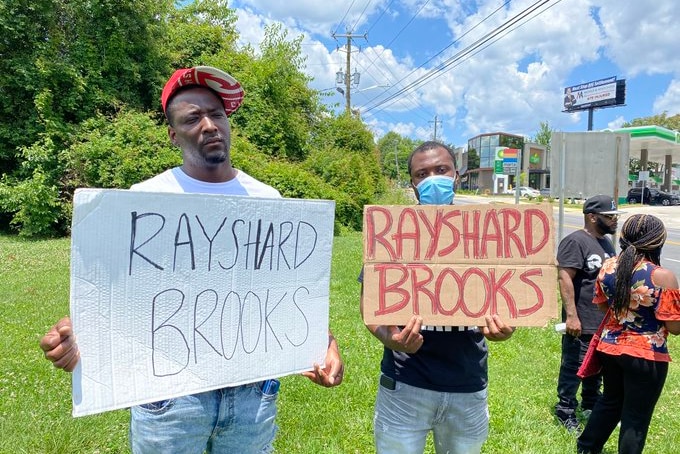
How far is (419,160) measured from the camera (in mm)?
1993

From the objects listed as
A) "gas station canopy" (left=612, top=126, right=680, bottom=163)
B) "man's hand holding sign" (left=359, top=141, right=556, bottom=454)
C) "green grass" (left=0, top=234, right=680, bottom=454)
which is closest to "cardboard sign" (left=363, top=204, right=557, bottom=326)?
"man's hand holding sign" (left=359, top=141, right=556, bottom=454)

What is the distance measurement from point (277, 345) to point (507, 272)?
90cm

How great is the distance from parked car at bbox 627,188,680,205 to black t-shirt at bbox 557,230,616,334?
123 ft

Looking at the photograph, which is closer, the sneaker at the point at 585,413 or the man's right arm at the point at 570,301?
the man's right arm at the point at 570,301

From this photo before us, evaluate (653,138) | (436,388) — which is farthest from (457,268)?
(653,138)

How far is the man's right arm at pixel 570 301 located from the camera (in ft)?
11.4

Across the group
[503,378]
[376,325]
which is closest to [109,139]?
[503,378]

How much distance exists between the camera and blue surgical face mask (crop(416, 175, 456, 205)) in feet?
6.22

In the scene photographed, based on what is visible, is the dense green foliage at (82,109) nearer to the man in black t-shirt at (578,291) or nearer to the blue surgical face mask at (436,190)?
the man in black t-shirt at (578,291)

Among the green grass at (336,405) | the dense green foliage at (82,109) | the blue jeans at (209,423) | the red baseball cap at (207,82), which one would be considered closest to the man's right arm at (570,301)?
the green grass at (336,405)

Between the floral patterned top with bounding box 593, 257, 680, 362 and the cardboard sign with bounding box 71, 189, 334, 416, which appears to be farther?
the floral patterned top with bounding box 593, 257, 680, 362

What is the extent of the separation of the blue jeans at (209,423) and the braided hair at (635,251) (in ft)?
7.61

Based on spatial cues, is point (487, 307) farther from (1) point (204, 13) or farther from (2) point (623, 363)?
(1) point (204, 13)

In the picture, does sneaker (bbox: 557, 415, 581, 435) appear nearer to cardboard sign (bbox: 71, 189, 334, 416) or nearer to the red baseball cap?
cardboard sign (bbox: 71, 189, 334, 416)
